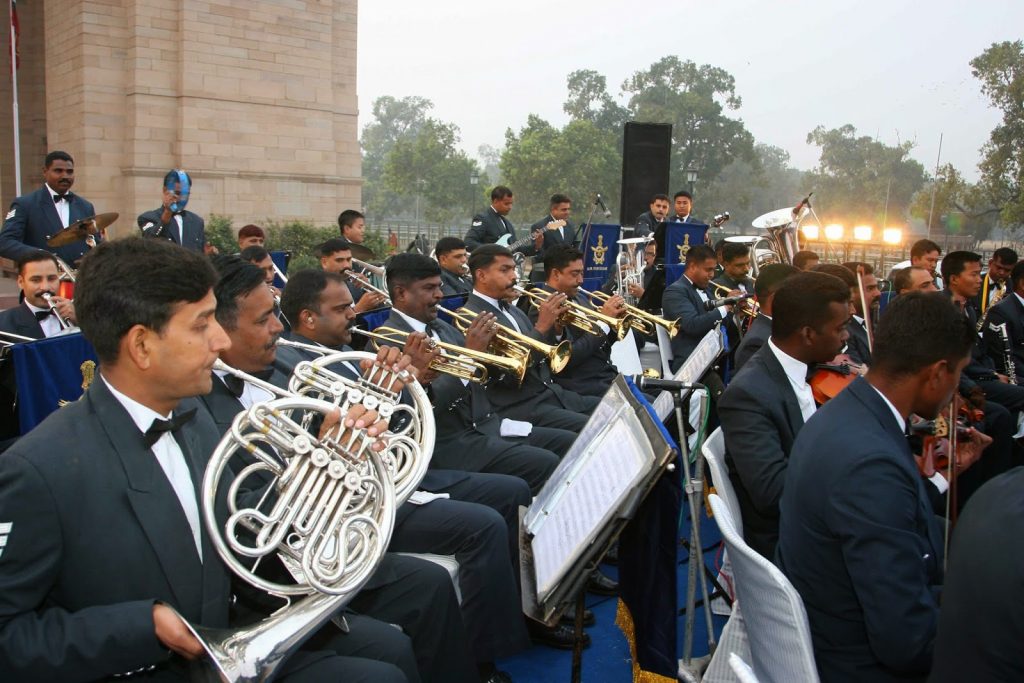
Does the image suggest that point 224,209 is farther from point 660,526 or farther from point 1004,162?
point 1004,162

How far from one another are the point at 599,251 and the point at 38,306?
321 inches

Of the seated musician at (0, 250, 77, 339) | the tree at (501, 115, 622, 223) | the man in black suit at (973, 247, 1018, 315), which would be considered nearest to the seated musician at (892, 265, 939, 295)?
the man in black suit at (973, 247, 1018, 315)

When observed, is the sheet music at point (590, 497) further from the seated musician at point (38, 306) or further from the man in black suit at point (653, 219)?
the man in black suit at point (653, 219)

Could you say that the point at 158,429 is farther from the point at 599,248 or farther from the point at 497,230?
the point at 599,248

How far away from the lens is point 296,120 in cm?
1738

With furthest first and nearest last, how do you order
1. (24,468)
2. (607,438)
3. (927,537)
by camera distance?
(607,438)
(927,537)
(24,468)

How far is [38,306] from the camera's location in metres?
5.28

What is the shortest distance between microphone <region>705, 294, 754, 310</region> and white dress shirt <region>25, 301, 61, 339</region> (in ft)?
15.8

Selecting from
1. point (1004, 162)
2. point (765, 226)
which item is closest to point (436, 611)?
point (765, 226)

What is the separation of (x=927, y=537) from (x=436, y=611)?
181cm

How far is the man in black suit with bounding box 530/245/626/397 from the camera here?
6.05 meters

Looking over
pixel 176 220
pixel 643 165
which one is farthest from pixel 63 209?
pixel 643 165

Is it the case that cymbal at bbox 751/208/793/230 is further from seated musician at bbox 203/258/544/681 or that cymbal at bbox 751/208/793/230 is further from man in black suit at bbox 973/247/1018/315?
seated musician at bbox 203/258/544/681

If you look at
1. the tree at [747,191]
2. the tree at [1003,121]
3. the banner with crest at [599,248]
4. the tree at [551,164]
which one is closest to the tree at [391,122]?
the tree at [747,191]
